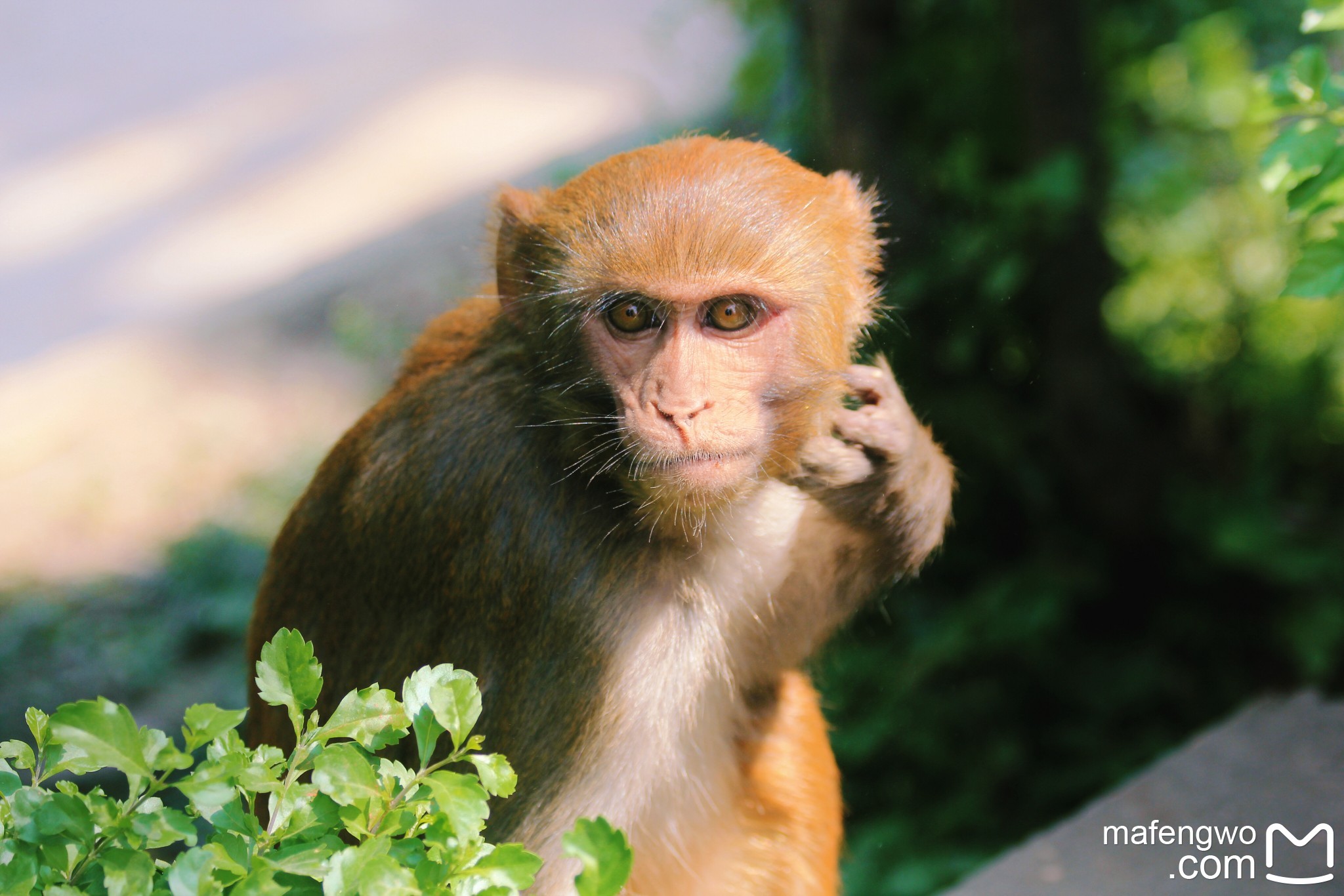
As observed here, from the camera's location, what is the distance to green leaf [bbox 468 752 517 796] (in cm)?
169

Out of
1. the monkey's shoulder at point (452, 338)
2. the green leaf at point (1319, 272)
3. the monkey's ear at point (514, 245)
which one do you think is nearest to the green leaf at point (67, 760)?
the monkey's ear at point (514, 245)

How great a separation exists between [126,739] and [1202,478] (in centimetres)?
570

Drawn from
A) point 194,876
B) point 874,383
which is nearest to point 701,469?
point 874,383

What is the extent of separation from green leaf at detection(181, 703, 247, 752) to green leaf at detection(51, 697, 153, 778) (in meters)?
0.07

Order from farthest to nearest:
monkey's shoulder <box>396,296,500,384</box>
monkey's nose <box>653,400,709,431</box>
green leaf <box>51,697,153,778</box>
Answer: monkey's shoulder <box>396,296,500,384</box>, monkey's nose <box>653,400,709,431</box>, green leaf <box>51,697,153,778</box>

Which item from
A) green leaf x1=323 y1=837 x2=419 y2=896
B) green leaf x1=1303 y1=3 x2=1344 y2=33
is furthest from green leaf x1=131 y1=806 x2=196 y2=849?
green leaf x1=1303 y1=3 x2=1344 y2=33

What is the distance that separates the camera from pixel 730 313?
2.52m

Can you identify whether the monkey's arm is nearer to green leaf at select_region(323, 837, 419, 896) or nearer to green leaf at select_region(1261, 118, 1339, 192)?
green leaf at select_region(1261, 118, 1339, 192)

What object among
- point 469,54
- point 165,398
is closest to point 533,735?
point 165,398

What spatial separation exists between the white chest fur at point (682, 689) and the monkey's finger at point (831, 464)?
0.10 meters

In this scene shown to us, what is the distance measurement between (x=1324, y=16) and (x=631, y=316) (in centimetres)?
175

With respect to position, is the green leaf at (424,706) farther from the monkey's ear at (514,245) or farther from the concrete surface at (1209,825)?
the concrete surface at (1209,825)

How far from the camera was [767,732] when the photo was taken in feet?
11.1

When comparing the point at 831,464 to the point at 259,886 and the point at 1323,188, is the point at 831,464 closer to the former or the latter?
the point at 1323,188
